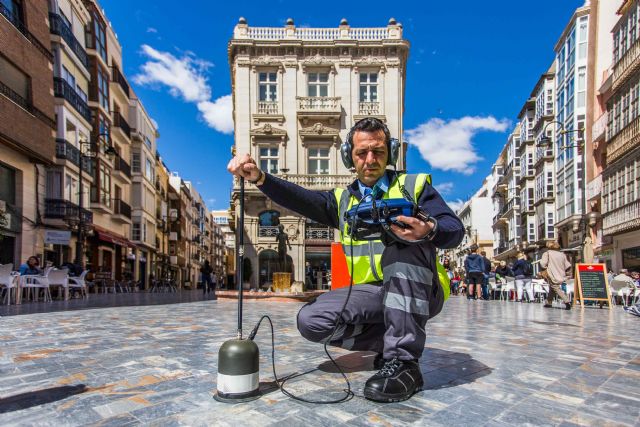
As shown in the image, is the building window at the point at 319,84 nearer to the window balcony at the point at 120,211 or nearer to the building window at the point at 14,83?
the window balcony at the point at 120,211

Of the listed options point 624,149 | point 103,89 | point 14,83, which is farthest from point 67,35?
point 624,149

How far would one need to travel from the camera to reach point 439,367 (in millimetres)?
3225

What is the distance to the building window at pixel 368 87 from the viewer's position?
97.8 ft

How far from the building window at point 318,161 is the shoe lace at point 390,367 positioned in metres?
26.9

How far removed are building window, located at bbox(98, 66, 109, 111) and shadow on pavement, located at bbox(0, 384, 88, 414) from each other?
2796 cm

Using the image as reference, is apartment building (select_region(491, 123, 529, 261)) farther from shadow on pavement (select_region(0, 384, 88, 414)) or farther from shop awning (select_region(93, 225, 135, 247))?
shadow on pavement (select_region(0, 384, 88, 414))

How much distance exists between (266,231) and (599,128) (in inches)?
738

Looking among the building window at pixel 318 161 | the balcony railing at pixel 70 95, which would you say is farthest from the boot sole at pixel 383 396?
the building window at pixel 318 161

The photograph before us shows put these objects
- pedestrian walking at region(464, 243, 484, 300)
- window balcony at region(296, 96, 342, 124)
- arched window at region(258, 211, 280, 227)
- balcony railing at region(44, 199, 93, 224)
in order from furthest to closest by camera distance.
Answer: window balcony at region(296, 96, 342, 124) < arched window at region(258, 211, 280, 227) < balcony railing at region(44, 199, 93, 224) < pedestrian walking at region(464, 243, 484, 300)

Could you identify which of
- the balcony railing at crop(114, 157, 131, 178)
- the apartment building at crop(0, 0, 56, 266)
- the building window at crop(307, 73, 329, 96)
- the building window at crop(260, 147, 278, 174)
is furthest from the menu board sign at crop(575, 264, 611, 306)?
the balcony railing at crop(114, 157, 131, 178)

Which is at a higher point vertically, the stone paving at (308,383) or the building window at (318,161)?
the building window at (318,161)

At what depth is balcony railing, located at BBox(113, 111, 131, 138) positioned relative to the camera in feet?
99.9

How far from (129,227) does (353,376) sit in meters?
34.8

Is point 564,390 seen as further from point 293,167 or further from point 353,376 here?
point 293,167
